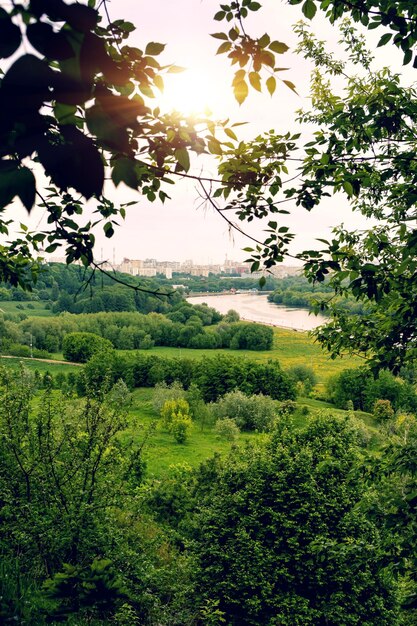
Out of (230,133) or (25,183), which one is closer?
(25,183)

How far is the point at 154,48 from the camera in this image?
7.80 feet

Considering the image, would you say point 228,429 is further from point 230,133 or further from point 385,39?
point 230,133

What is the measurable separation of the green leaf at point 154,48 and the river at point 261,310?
9587cm

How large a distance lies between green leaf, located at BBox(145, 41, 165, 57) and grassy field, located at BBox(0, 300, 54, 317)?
320 ft

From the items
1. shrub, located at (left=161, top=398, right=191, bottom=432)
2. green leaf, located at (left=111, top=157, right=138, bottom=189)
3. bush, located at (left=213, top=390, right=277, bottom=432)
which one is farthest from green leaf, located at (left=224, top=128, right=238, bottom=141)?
shrub, located at (left=161, top=398, right=191, bottom=432)

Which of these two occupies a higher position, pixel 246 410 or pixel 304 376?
pixel 304 376

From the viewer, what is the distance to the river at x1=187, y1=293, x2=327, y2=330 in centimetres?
11656

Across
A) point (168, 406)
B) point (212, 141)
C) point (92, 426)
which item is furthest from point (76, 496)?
point (168, 406)

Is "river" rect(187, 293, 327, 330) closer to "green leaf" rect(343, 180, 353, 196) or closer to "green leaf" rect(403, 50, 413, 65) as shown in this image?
"green leaf" rect(403, 50, 413, 65)

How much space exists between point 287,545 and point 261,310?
13181 centimetres

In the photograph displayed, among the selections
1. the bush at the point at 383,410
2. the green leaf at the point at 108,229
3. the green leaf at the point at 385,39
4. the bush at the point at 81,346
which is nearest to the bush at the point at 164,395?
the bush at the point at 383,410

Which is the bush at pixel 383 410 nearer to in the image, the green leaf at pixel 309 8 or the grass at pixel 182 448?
the grass at pixel 182 448

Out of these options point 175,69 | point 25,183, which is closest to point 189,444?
point 175,69

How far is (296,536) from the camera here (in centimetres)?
1135
